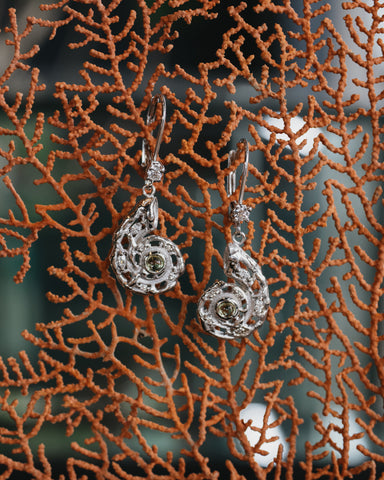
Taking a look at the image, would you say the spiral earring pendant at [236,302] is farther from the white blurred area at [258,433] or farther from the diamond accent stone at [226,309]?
the white blurred area at [258,433]

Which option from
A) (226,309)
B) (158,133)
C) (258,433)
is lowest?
(258,433)

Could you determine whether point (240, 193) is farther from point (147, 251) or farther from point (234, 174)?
point (147, 251)

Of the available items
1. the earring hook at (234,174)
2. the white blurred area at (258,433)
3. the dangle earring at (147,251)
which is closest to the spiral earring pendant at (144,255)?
the dangle earring at (147,251)

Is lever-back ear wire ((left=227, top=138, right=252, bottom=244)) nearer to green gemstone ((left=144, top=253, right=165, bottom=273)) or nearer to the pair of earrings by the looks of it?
the pair of earrings

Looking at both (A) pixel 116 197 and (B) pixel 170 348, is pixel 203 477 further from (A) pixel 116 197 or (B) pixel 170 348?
(A) pixel 116 197

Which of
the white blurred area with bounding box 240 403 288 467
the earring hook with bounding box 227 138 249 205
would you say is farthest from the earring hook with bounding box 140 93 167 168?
the white blurred area with bounding box 240 403 288 467

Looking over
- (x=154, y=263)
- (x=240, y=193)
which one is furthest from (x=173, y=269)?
(x=240, y=193)

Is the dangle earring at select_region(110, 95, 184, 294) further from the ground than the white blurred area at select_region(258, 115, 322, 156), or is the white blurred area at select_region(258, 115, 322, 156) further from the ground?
the white blurred area at select_region(258, 115, 322, 156)
